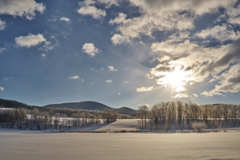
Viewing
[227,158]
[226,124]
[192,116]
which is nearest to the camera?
[227,158]

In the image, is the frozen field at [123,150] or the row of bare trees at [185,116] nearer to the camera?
the frozen field at [123,150]

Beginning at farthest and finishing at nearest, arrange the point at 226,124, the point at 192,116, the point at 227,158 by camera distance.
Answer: the point at 192,116 < the point at 226,124 < the point at 227,158

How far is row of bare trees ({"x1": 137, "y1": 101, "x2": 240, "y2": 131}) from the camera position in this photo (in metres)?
Answer: 100

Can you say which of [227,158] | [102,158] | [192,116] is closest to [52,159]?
[102,158]

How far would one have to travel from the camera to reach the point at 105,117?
419 feet

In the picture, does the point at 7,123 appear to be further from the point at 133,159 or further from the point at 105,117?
the point at 133,159

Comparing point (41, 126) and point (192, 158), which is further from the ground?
point (192, 158)

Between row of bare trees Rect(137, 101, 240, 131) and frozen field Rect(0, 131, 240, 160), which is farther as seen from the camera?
row of bare trees Rect(137, 101, 240, 131)

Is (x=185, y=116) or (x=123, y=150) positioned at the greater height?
(x=123, y=150)

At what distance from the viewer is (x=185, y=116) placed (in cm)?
11131

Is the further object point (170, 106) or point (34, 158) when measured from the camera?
point (170, 106)

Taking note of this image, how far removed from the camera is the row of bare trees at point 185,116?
10047 cm

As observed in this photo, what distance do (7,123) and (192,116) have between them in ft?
361

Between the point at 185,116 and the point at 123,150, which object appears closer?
the point at 123,150
